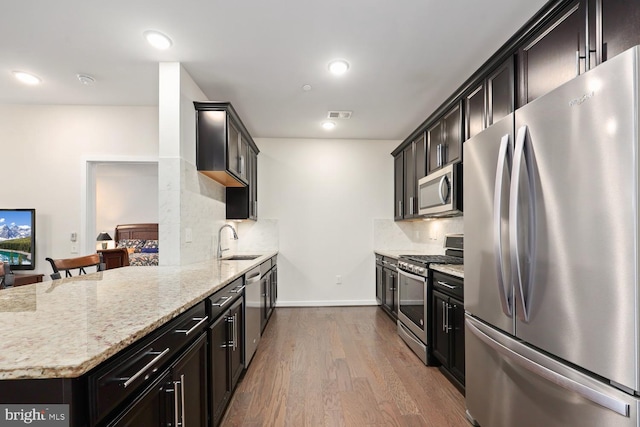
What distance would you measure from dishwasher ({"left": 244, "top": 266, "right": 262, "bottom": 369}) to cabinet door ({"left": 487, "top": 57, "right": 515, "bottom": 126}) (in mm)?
2284

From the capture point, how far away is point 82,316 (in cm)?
108

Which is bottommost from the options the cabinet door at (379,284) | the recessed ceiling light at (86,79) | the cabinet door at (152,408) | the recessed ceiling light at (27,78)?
the cabinet door at (379,284)

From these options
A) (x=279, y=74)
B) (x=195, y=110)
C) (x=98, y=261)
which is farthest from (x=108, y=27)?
(x=98, y=261)

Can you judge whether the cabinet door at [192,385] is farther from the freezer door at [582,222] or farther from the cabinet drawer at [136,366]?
the freezer door at [582,222]

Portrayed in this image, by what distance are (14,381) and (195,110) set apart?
2.58m

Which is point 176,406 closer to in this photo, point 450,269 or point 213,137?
point 450,269

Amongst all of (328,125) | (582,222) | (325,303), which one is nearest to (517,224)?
(582,222)

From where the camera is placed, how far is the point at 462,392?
2.22m

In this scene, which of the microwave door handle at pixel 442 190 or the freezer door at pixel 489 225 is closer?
the freezer door at pixel 489 225

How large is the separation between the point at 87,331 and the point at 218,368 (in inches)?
41.2

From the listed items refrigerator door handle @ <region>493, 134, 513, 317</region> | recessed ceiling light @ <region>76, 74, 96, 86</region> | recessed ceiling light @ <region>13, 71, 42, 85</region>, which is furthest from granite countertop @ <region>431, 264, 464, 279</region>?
recessed ceiling light @ <region>13, 71, 42, 85</region>

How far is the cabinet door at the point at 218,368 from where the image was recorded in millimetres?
1676

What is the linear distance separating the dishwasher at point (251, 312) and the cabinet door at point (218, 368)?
520 mm

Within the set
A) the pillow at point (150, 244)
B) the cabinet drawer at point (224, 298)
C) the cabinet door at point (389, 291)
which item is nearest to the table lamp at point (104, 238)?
the pillow at point (150, 244)
